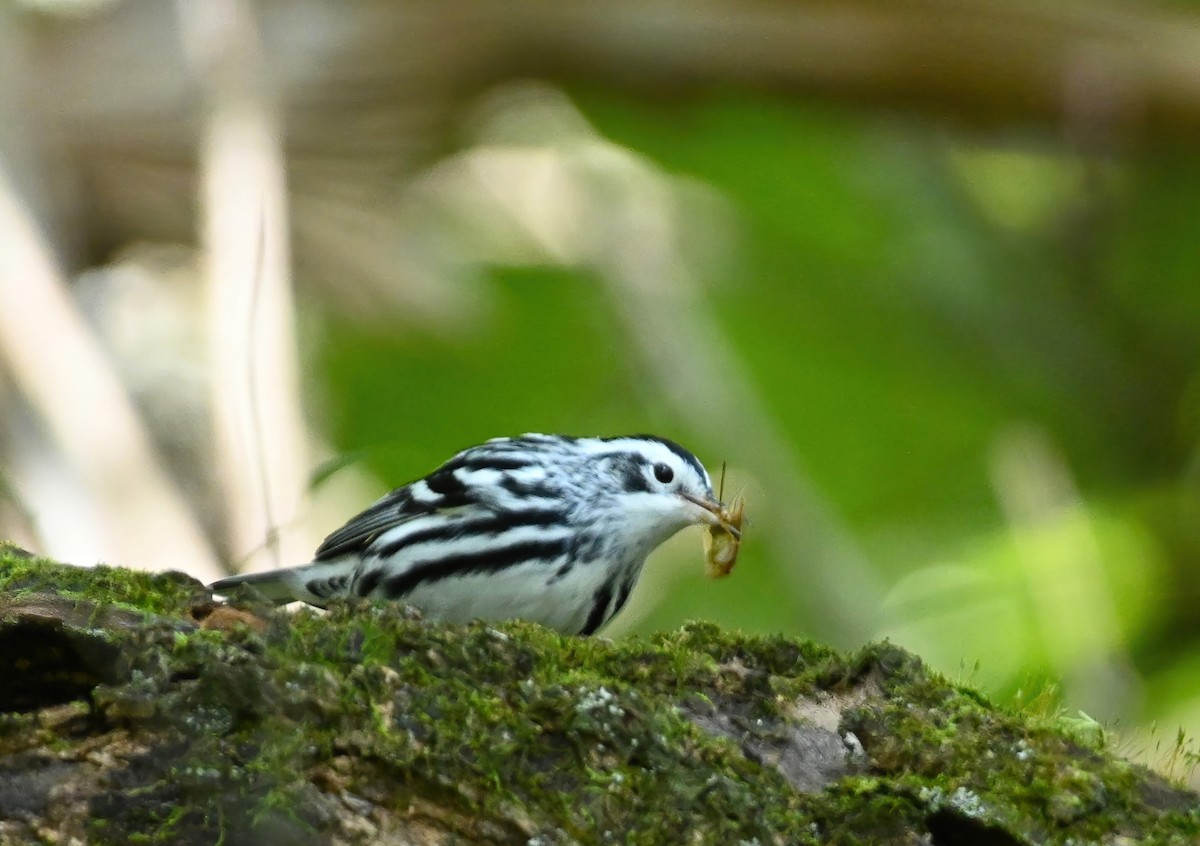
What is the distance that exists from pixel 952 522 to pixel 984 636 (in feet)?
5.16

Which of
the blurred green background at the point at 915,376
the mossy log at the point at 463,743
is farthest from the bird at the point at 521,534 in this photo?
the blurred green background at the point at 915,376

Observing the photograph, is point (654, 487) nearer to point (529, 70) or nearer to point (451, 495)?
point (451, 495)

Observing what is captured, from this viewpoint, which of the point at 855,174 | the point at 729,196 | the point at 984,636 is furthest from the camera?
the point at 855,174

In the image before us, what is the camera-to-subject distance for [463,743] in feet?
7.54

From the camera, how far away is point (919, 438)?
6934 millimetres

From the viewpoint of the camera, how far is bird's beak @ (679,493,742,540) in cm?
429

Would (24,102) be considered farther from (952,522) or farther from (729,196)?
(952,522)

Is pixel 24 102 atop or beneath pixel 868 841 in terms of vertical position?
atop

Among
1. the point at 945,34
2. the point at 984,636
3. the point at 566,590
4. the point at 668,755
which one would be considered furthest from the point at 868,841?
the point at 945,34

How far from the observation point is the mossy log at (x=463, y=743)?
2156mm

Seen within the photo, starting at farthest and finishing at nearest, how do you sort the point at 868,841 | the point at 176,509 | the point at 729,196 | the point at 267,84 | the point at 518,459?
1. the point at 729,196
2. the point at 267,84
3. the point at 176,509
4. the point at 518,459
5. the point at 868,841

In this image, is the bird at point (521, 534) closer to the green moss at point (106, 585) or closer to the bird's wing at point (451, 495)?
the bird's wing at point (451, 495)

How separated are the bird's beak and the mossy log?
1575 millimetres

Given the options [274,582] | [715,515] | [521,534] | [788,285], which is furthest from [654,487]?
[788,285]
